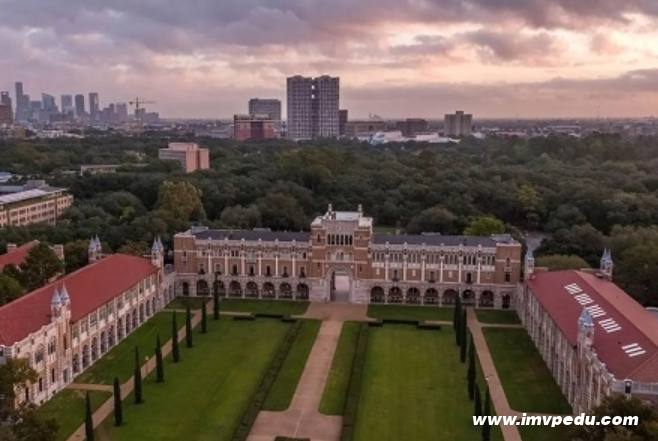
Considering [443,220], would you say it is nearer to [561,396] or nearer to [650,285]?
[650,285]

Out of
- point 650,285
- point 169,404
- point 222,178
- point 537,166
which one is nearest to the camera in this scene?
point 169,404

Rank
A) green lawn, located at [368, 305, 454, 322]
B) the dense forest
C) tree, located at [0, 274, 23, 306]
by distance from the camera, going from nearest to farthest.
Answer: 1. tree, located at [0, 274, 23, 306]
2. green lawn, located at [368, 305, 454, 322]
3. the dense forest

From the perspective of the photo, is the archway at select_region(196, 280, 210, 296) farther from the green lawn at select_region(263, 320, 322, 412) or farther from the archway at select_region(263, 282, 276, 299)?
the green lawn at select_region(263, 320, 322, 412)

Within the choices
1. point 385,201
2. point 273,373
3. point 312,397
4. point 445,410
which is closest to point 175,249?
point 273,373

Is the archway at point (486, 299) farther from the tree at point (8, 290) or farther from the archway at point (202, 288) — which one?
the tree at point (8, 290)

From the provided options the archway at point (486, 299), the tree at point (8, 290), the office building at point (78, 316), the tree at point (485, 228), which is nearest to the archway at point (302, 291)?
the office building at point (78, 316)

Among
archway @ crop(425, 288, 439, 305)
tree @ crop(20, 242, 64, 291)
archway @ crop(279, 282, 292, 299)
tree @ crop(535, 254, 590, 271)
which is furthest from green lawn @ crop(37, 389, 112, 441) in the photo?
tree @ crop(535, 254, 590, 271)
